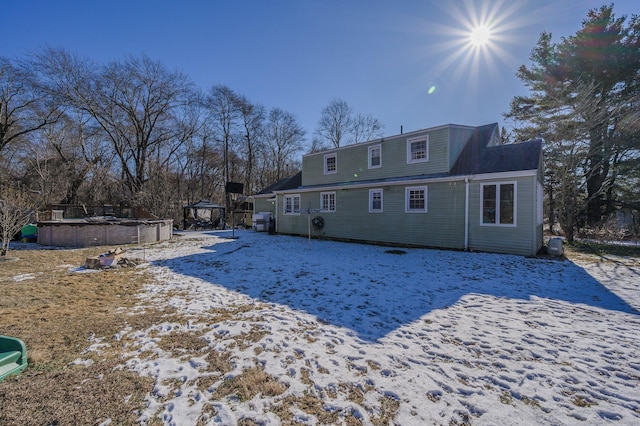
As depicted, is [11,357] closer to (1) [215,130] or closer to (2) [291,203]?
(2) [291,203]

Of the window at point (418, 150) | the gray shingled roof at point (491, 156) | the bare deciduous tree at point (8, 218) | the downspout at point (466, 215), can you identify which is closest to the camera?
the bare deciduous tree at point (8, 218)

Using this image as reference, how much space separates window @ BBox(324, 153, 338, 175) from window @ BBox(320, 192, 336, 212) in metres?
1.34

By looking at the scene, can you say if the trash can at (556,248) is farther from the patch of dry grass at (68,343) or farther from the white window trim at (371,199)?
the patch of dry grass at (68,343)

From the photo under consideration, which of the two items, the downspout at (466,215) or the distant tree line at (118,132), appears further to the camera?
the distant tree line at (118,132)

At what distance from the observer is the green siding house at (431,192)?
30.9 ft

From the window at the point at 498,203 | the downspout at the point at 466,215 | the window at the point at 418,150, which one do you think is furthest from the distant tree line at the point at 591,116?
the window at the point at 418,150

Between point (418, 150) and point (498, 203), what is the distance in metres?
3.89

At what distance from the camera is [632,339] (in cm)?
352

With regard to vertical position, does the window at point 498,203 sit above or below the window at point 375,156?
below

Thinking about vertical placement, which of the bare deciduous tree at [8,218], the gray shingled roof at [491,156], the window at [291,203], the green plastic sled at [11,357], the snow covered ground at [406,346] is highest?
the gray shingled roof at [491,156]

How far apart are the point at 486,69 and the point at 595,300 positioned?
12275 millimetres

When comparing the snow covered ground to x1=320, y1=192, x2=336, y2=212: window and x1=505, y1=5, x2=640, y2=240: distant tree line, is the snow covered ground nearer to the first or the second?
x1=320, y1=192, x2=336, y2=212: window

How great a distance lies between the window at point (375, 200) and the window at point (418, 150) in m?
1.94

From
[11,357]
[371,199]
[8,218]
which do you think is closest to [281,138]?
[371,199]
